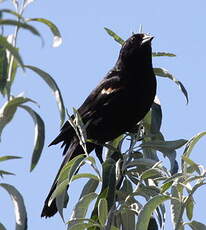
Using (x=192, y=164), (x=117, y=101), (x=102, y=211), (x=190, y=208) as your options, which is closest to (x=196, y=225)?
(x=190, y=208)

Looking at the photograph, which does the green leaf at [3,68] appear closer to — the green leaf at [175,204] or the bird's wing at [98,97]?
the green leaf at [175,204]

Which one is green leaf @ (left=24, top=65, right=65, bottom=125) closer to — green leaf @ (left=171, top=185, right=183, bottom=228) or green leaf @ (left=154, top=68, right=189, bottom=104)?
green leaf @ (left=171, top=185, right=183, bottom=228)

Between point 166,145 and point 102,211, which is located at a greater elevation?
point 166,145

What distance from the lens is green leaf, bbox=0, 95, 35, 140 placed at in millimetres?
2143

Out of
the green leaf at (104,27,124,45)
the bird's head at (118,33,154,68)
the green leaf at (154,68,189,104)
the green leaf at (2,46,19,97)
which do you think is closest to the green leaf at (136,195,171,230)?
the green leaf at (2,46,19,97)

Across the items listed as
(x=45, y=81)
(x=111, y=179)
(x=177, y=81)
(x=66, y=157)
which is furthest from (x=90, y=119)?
(x=45, y=81)

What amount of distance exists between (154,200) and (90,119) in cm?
227

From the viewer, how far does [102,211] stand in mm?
2525

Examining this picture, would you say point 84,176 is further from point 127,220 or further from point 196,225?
point 196,225

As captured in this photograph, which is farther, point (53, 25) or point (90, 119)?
point (90, 119)

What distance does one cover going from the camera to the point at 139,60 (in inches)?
190

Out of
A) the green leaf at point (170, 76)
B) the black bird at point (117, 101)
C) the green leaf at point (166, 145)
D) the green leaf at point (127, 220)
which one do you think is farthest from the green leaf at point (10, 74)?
the black bird at point (117, 101)

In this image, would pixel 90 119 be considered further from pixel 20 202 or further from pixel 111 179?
pixel 20 202

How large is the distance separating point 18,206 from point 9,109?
0.35 m
